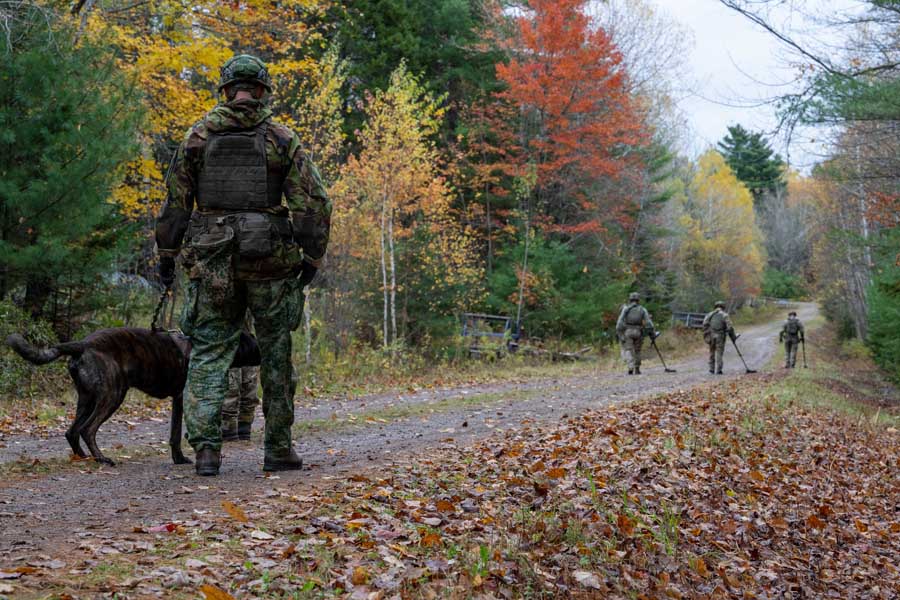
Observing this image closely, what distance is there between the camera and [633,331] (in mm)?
21688

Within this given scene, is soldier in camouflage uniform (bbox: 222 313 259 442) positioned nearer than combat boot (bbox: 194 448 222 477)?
No

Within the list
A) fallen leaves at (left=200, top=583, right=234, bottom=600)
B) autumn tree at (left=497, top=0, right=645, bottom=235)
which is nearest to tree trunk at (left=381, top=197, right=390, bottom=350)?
autumn tree at (left=497, top=0, right=645, bottom=235)

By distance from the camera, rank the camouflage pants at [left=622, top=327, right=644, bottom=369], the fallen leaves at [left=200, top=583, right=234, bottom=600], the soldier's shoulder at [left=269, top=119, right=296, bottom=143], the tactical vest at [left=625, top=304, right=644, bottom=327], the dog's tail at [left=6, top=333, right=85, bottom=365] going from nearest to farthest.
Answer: the fallen leaves at [left=200, top=583, right=234, bottom=600] < the dog's tail at [left=6, top=333, right=85, bottom=365] < the soldier's shoulder at [left=269, top=119, right=296, bottom=143] < the camouflage pants at [left=622, top=327, right=644, bottom=369] < the tactical vest at [left=625, top=304, right=644, bottom=327]

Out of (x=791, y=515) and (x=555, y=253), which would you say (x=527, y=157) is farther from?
(x=791, y=515)

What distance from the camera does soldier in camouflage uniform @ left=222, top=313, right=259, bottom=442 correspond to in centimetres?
808

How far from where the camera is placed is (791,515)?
7.94m

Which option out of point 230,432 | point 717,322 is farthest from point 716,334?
point 230,432

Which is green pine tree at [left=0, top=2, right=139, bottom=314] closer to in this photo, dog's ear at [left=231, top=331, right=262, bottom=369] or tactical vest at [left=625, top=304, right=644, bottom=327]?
dog's ear at [left=231, top=331, right=262, bottom=369]

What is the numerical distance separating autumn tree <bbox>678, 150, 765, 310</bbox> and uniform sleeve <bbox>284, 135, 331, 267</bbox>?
45157mm

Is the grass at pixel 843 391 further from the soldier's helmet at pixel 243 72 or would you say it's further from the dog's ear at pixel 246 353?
the soldier's helmet at pixel 243 72

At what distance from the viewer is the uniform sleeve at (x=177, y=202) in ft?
19.7

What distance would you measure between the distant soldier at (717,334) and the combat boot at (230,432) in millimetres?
17528

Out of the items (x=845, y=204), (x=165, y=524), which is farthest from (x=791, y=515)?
(x=845, y=204)

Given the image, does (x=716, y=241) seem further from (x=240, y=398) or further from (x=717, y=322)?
(x=240, y=398)
